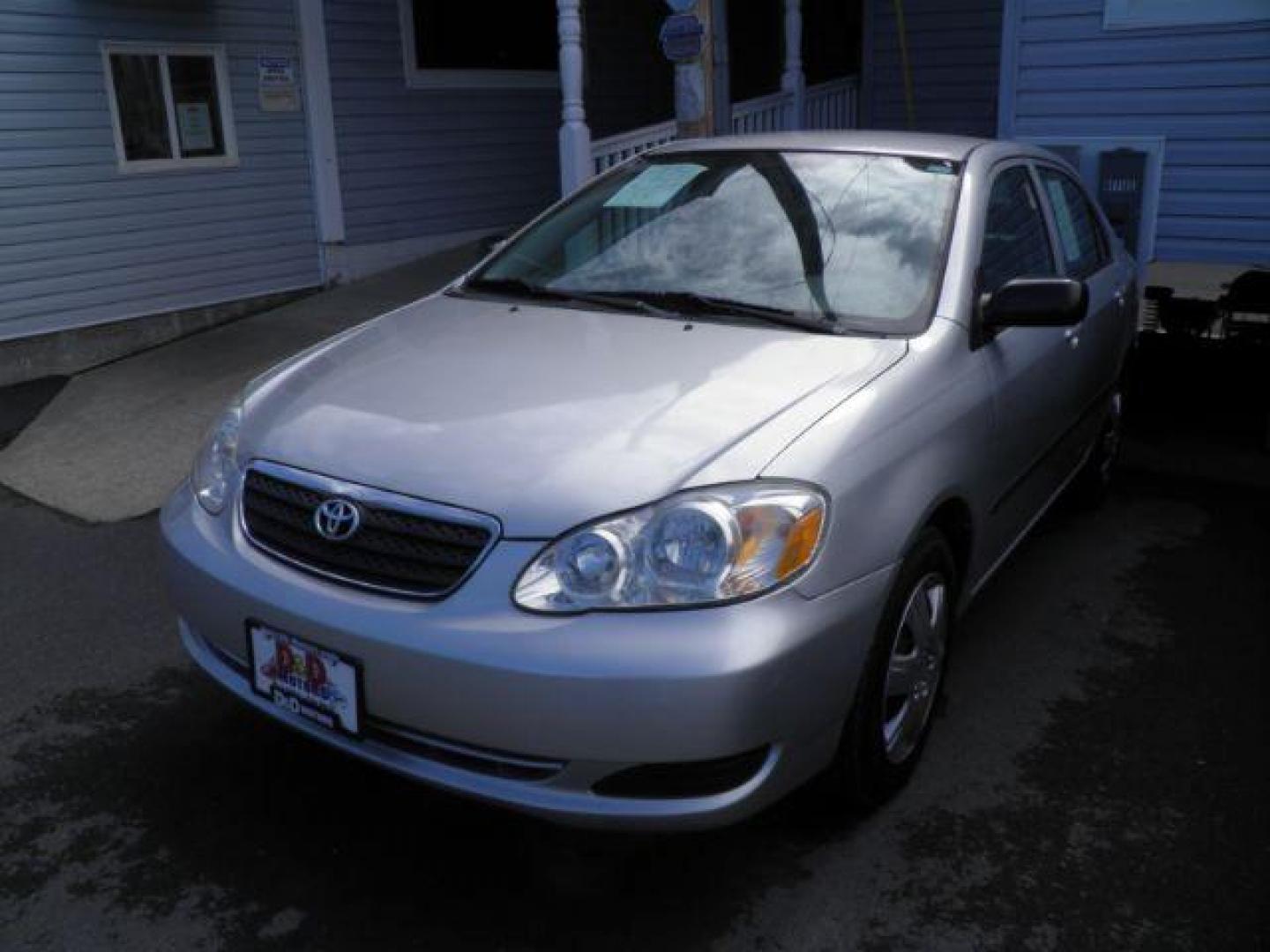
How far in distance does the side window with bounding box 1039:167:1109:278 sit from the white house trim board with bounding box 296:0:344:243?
596 centimetres

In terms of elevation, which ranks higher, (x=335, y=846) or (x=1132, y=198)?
(x=1132, y=198)

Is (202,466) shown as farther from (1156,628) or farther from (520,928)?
(1156,628)

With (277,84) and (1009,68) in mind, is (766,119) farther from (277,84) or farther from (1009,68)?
(277,84)

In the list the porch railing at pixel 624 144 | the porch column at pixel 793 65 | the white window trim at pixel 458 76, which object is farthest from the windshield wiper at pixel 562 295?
the porch column at pixel 793 65

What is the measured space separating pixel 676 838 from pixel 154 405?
5046 mm

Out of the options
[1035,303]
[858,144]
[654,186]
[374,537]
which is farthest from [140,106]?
[1035,303]

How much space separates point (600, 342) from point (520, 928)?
146 cm

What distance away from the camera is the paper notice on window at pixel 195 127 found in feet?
26.5

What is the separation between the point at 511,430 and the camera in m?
2.61

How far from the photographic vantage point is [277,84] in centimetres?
848

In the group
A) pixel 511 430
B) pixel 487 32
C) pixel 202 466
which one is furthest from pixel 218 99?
pixel 511 430

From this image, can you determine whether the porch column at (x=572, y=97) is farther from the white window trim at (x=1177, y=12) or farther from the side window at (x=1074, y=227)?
the side window at (x=1074, y=227)

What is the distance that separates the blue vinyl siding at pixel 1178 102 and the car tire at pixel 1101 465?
2528 millimetres

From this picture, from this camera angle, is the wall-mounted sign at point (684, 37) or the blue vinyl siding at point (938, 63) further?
the blue vinyl siding at point (938, 63)
